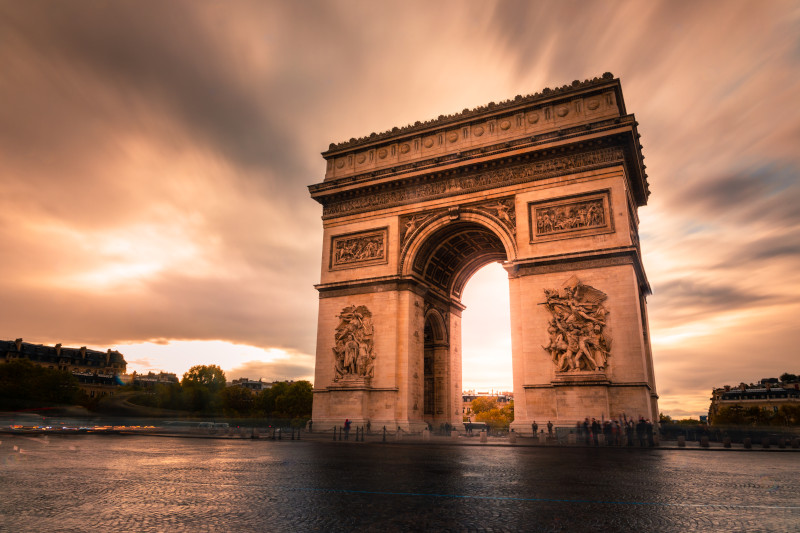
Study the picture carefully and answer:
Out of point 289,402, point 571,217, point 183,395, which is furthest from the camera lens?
point 289,402

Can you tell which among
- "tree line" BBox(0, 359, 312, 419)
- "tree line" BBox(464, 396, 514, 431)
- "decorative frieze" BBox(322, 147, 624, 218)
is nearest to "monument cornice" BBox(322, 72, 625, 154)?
"decorative frieze" BBox(322, 147, 624, 218)

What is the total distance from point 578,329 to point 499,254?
998 centimetres

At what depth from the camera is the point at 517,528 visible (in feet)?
12.0

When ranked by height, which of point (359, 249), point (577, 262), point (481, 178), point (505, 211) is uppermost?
point (481, 178)

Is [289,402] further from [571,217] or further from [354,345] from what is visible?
[571,217]

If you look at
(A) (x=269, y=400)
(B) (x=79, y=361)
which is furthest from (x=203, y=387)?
(B) (x=79, y=361)

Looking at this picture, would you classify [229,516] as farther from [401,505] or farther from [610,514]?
[610,514]

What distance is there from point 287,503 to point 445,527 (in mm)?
1698

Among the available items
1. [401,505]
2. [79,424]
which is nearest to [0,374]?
[79,424]

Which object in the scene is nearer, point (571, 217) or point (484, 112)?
point (571, 217)

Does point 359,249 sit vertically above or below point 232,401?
above

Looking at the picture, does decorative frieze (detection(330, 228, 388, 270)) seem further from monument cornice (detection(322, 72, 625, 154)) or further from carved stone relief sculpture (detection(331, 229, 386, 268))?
monument cornice (detection(322, 72, 625, 154))

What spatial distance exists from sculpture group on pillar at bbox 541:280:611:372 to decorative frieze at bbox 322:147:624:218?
5.38 metres

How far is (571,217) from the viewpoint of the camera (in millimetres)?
21625
